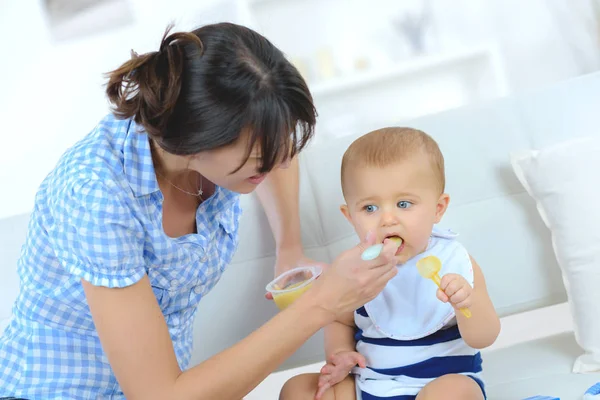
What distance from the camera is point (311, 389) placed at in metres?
1.49

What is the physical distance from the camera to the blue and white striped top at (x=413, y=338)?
56.2 inches

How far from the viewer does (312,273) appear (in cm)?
158

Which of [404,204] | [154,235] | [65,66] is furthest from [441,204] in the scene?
[65,66]

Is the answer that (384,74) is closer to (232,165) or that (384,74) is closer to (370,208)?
(370,208)

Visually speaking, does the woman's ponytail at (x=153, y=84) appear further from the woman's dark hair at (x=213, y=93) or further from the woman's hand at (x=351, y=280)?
the woman's hand at (x=351, y=280)

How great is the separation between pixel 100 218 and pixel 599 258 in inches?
44.4

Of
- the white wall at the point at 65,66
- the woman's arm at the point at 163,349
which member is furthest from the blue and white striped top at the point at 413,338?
the white wall at the point at 65,66

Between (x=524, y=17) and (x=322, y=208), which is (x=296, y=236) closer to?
(x=322, y=208)

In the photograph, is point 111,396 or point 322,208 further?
point 322,208

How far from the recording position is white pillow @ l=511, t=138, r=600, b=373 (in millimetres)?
1672

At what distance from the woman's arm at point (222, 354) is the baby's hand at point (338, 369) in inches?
8.5

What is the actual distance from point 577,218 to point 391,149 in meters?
0.57

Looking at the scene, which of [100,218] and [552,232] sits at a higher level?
[100,218]

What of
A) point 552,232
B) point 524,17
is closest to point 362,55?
point 524,17
